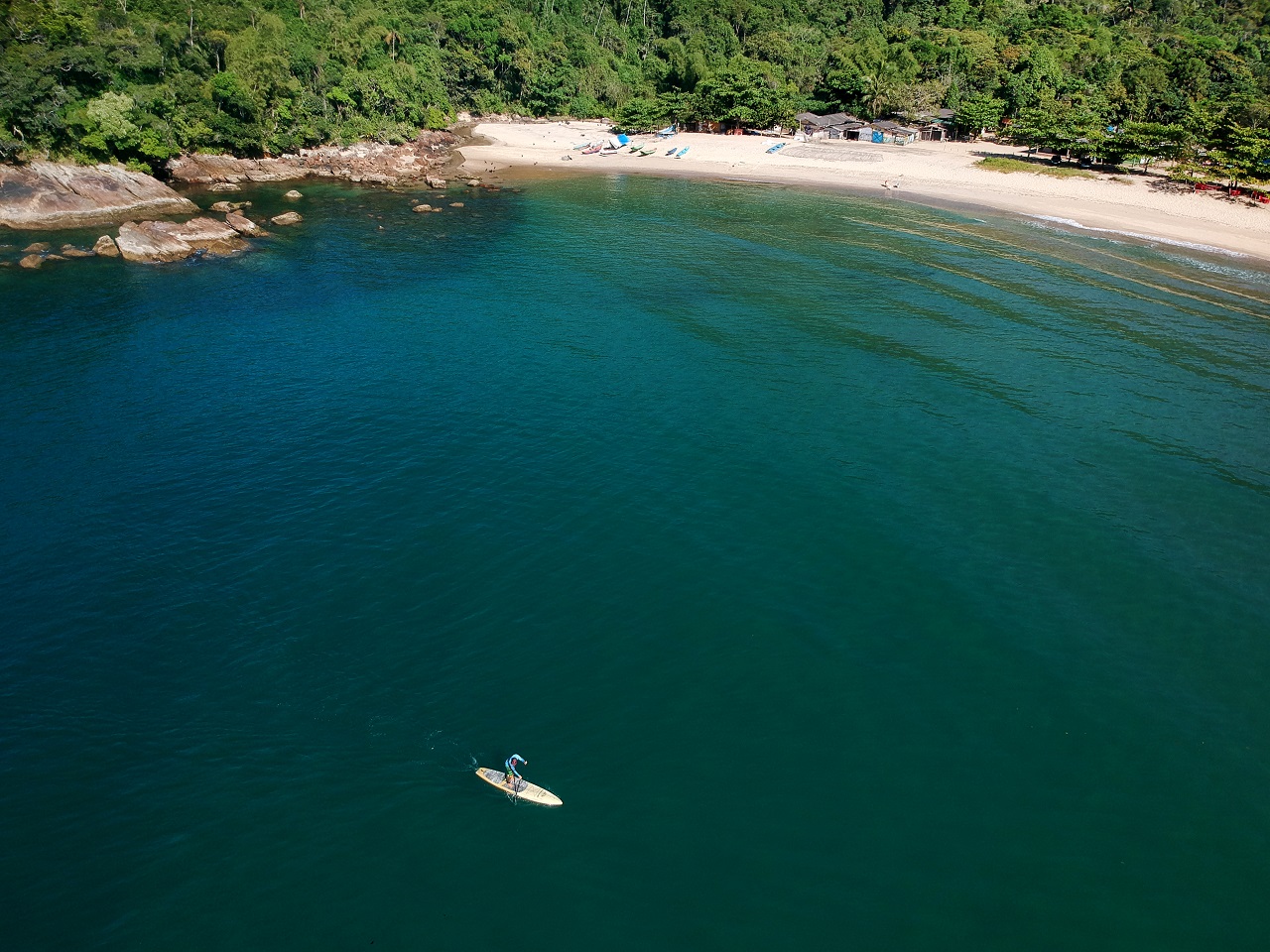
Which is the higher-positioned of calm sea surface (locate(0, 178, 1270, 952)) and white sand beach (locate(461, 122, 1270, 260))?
white sand beach (locate(461, 122, 1270, 260))

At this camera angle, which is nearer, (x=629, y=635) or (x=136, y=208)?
(x=629, y=635)

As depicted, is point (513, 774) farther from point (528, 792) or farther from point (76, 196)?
point (76, 196)

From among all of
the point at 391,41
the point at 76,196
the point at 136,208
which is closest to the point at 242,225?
the point at 136,208

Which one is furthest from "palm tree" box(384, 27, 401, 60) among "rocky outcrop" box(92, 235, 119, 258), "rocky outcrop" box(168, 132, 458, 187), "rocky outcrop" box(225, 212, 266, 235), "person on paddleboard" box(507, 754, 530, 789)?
"person on paddleboard" box(507, 754, 530, 789)

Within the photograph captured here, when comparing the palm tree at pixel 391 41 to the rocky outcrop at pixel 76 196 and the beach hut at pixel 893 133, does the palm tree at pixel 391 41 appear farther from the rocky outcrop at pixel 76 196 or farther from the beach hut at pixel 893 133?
the beach hut at pixel 893 133

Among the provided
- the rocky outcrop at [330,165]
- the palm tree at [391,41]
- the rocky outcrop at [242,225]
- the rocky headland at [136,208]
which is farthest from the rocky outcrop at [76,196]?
the palm tree at [391,41]

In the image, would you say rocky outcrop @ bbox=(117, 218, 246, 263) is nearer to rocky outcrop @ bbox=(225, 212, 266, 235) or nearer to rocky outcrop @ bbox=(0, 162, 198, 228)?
rocky outcrop @ bbox=(225, 212, 266, 235)
